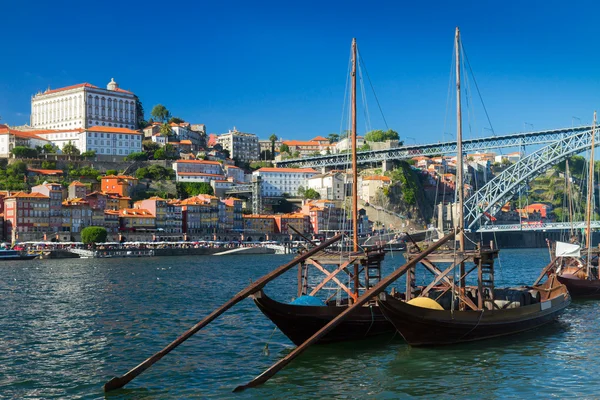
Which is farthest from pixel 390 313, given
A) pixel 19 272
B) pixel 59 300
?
pixel 19 272

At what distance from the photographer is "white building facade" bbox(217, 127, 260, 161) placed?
391 feet

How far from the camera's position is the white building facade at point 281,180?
4107 inches

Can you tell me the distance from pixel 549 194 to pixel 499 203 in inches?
2073

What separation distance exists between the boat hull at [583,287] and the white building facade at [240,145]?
93.3m

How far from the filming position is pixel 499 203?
246 feet

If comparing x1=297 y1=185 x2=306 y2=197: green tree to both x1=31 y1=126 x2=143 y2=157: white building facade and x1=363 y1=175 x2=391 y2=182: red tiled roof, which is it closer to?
x1=363 y1=175 x2=391 y2=182: red tiled roof

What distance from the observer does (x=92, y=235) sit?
234ft

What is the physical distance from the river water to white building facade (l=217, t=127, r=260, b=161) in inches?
3756

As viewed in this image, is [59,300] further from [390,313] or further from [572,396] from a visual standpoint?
[572,396]

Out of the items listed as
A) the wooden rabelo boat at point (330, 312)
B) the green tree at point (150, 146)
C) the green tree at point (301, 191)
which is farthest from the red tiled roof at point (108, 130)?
the wooden rabelo boat at point (330, 312)

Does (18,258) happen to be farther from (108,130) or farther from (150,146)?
(150,146)

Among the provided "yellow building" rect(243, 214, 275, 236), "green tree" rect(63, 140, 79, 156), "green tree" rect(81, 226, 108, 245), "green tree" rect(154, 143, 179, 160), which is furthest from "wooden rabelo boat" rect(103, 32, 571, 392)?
"green tree" rect(154, 143, 179, 160)

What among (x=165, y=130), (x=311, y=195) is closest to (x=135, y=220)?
(x=311, y=195)

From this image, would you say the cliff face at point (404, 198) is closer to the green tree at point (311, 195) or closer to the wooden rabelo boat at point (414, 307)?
the green tree at point (311, 195)
